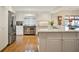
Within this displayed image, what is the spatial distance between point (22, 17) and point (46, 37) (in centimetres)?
968

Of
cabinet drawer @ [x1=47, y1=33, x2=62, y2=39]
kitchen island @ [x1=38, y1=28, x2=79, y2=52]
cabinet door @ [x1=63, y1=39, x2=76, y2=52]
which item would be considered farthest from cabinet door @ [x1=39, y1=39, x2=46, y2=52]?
cabinet door @ [x1=63, y1=39, x2=76, y2=52]

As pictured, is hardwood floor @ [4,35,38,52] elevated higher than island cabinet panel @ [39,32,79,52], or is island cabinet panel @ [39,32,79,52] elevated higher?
island cabinet panel @ [39,32,79,52]

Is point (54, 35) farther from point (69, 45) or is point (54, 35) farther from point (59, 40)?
point (69, 45)

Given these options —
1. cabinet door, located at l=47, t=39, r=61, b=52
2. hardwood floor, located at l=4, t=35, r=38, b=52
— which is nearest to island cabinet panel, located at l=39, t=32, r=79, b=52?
cabinet door, located at l=47, t=39, r=61, b=52

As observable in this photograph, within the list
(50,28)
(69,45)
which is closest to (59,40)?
(69,45)

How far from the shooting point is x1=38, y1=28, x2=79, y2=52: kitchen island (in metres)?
5.16

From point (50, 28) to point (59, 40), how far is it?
3.45 ft

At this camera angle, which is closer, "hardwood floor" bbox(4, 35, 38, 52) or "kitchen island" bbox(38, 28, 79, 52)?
"kitchen island" bbox(38, 28, 79, 52)

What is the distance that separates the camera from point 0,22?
20.2 ft

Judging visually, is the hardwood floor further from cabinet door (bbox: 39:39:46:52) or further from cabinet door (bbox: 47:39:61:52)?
cabinet door (bbox: 47:39:61:52)

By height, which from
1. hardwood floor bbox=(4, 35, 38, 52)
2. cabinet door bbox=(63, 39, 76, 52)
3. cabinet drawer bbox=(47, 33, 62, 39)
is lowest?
hardwood floor bbox=(4, 35, 38, 52)

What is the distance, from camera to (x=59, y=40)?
5.19m

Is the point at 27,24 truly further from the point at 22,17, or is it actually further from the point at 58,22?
the point at 58,22
